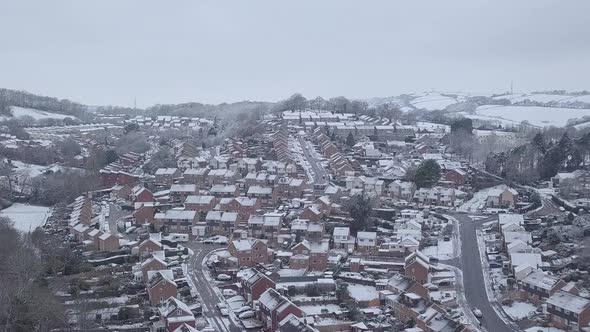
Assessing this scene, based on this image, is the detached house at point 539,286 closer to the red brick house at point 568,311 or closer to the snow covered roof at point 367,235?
the red brick house at point 568,311

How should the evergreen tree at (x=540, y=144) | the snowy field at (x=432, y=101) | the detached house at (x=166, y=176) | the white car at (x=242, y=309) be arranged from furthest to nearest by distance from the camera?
the snowy field at (x=432, y=101) → the detached house at (x=166, y=176) → the evergreen tree at (x=540, y=144) → the white car at (x=242, y=309)

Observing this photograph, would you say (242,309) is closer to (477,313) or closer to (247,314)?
(247,314)

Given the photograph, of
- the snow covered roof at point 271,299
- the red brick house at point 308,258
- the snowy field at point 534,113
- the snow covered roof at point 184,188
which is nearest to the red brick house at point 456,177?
the red brick house at point 308,258

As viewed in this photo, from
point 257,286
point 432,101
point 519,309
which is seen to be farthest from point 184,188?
point 432,101

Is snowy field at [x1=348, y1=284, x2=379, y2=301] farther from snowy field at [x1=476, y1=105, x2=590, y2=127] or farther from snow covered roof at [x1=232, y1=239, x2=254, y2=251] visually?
snowy field at [x1=476, y1=105, x2=590, y2=127]

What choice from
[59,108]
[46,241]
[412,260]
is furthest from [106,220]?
[59,108]

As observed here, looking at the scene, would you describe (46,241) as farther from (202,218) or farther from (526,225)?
(526,225)
